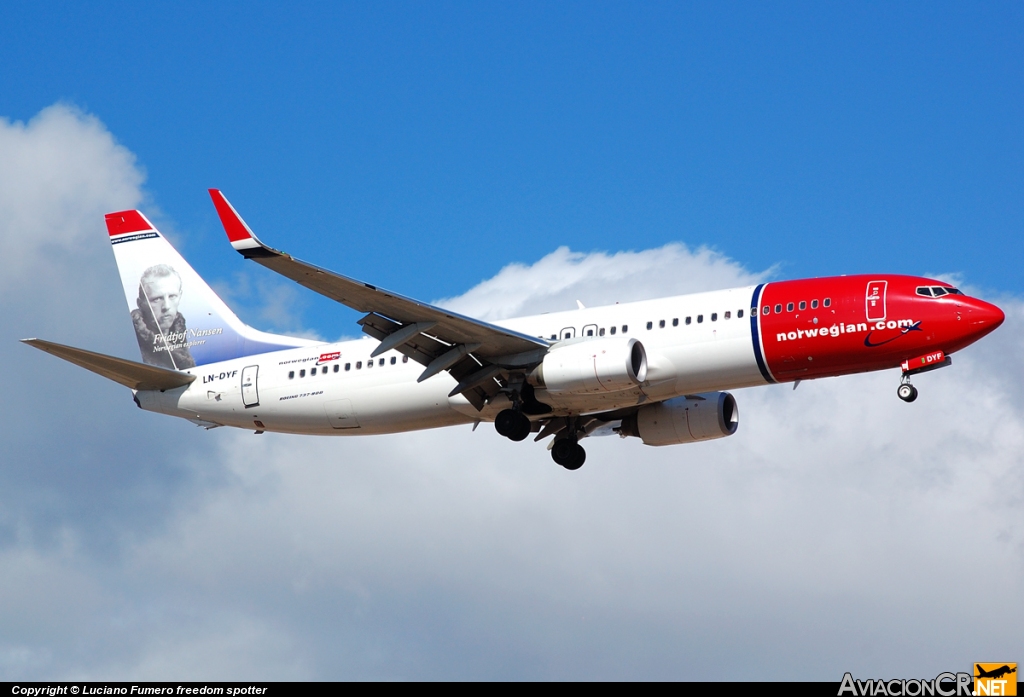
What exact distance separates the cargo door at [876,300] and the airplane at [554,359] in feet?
0.13

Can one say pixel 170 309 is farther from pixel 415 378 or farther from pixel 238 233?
pixel 238 233

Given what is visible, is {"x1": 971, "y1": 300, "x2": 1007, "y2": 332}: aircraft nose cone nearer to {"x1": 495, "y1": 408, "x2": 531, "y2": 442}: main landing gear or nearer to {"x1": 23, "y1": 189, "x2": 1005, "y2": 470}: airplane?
{"x1": 23, "y1": 189, "x2": 1005, "y2": 470}: airplane

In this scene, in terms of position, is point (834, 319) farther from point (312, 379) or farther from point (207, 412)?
point (207, 412)

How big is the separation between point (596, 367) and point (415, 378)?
6602mm

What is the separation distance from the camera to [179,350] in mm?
45906

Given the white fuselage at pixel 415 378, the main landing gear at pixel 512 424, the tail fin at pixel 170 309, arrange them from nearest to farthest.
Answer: the white fuselage at pixel 415 378 < the main landing gear at pixel 512 424 < the tail fin at pixel 170 309

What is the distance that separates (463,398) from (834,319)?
37.2 ft

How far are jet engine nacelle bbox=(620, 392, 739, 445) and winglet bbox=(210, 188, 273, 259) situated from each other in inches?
616

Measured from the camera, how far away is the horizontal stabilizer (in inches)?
1524

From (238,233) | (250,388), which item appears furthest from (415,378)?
(238,233)

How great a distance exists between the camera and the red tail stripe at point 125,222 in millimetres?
49000

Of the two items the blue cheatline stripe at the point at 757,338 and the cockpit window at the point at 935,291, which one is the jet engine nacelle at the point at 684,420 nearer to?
the blue cheatline stripe at the point at 757,338

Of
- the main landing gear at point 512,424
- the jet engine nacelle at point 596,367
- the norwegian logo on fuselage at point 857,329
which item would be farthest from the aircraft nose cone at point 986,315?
the main landing gear at point 512,424

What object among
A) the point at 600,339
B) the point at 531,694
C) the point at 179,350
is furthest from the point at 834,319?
the point at 179,350
